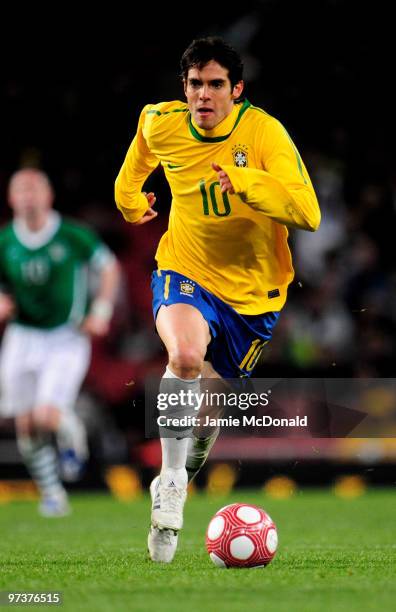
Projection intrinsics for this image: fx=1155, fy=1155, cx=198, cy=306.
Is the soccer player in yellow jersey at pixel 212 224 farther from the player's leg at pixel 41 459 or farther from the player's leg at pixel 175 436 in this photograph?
the player's leg at pixel 41 459

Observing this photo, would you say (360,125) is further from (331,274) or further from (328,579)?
(328,579)

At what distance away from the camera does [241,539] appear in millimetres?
4824

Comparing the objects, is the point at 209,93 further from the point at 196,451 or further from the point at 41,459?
the point at 41,459

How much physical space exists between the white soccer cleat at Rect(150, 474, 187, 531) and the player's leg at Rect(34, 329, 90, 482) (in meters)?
4.96

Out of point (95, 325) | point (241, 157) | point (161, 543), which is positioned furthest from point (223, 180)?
point (95, 325)

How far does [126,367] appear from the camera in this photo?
13.4 metres

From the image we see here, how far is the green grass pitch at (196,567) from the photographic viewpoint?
12.6ft

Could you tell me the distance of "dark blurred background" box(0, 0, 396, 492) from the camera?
45.6ft

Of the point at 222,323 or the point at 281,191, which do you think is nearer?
the point at 281,191

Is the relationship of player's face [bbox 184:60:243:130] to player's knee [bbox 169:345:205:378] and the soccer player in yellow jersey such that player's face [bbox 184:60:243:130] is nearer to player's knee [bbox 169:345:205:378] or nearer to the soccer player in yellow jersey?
the soccer player in yellow jersey

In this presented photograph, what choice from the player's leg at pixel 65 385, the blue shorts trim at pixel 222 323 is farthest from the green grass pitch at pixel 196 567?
the player's leg at pixel 65 385

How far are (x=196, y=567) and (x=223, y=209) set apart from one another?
5.59 ft

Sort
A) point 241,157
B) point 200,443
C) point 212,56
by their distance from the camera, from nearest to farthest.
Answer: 1. point 212,56
2. point 241,157
3. point 200,443

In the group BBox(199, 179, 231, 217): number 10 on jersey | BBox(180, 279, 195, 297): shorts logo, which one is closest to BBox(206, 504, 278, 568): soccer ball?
BBox(180, 279, 195, 297): shorts logo
